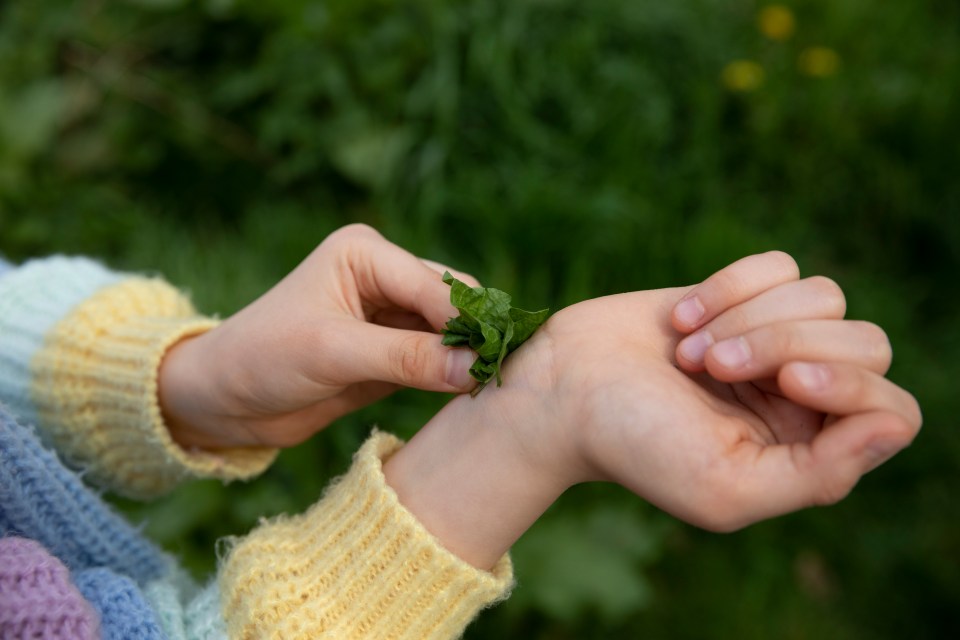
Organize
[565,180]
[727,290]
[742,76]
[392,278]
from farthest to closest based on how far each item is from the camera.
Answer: [742,76]
[565,180]
[392,278]
[727,290]

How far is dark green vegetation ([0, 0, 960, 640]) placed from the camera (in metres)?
2.36

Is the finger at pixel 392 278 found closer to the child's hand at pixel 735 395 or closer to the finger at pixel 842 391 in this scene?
the child's hand at pixel 735 395

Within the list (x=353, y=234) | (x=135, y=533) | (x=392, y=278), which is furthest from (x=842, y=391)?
(x=135, y=533)

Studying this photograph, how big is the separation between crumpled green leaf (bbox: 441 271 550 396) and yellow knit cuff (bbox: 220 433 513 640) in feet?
0.73

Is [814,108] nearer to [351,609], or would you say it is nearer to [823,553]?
[823,553]

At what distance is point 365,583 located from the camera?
1.23 meters

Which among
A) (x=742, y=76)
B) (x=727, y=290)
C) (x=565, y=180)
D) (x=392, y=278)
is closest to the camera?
(x=727, y=290)

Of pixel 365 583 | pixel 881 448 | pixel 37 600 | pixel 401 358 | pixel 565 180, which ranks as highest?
pixel 881 448

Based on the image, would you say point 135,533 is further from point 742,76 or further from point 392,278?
point 742,76

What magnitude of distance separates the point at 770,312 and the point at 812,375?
0.16 metres

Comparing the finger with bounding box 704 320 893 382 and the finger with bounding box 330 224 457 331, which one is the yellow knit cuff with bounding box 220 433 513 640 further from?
the finger with bounding box 704 320 893 382

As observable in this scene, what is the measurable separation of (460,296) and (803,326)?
0.45 metres

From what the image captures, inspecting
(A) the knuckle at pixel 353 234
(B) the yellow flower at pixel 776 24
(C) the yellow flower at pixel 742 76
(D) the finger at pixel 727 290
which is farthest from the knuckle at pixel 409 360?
(B) the yellow flower at pixel 776 24

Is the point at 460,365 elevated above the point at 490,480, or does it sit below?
above
